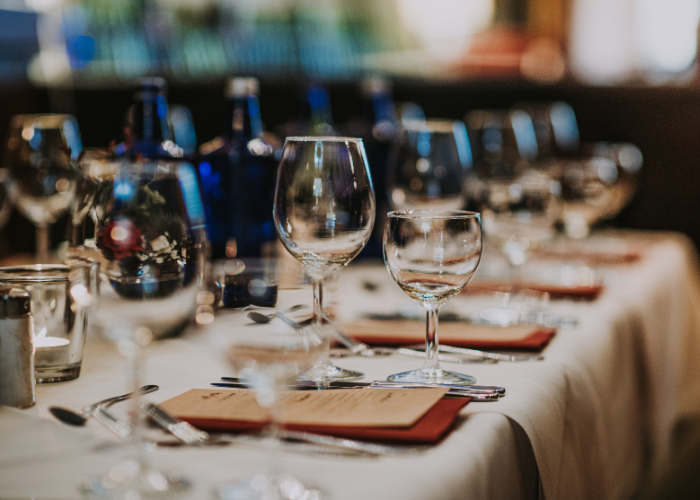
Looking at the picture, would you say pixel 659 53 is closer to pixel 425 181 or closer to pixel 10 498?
pixel 425 181

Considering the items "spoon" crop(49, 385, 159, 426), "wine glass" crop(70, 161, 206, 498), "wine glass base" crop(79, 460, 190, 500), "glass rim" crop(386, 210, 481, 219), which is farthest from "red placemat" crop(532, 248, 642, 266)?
"wine glass base" crop(79, 460, 190, 500)

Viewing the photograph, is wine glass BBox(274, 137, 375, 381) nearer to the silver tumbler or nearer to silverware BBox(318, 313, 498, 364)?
silverware BBox(318, 313, 498, 364)

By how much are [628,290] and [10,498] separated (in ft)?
4.09

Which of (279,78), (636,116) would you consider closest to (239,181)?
(279,78)

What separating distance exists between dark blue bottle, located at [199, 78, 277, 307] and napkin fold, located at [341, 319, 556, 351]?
0.27m

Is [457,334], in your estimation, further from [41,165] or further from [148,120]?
[41,165]

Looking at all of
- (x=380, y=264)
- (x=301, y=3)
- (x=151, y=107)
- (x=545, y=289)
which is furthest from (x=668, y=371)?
(x=301, y=3)

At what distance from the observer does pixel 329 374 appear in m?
0.85

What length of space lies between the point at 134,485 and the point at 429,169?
3.56ft

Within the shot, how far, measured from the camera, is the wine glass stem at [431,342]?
2.79ft

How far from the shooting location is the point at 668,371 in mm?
1801

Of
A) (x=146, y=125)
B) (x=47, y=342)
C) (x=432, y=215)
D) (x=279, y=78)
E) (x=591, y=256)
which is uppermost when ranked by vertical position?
(x=279, y=78)

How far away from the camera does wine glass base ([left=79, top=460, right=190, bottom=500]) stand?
0.54 meters

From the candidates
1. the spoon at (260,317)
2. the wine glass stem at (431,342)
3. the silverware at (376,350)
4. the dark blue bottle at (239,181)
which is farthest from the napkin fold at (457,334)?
the spoon at (260,317)
